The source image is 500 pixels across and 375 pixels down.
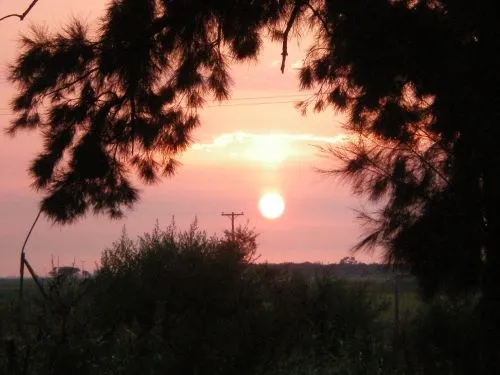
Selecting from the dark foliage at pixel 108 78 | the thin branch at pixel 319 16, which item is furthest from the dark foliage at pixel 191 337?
the thin branch at pixel 319 16

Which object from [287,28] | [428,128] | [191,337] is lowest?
[191,337]

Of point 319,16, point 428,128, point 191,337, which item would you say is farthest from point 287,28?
point 191,337

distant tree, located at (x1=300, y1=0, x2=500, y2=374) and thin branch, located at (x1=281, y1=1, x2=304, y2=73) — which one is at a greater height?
thin branch, located at (x1=281, y1=1, x2=304, y2=73)

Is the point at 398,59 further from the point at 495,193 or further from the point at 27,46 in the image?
the point at 27,46

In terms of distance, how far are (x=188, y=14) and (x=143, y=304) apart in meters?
9.08

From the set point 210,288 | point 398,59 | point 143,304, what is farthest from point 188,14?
point 143,304

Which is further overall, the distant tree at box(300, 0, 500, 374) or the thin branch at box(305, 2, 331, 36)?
the thin branch at box(305, 2, 331, 36)

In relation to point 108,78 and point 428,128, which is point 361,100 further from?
point 108,78

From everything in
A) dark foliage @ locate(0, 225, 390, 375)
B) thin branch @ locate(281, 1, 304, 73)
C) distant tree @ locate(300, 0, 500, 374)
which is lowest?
dark foliage @ locate(0, 225, 390, 375)

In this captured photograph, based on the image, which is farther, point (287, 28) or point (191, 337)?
point (287, 28)

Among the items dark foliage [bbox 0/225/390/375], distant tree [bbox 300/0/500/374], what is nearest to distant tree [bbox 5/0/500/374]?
distant tree [bbox 300/0/500/374]

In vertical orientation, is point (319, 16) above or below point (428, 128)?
above

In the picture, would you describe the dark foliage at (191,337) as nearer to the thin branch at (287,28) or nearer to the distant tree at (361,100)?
the distant tree at (361,100)

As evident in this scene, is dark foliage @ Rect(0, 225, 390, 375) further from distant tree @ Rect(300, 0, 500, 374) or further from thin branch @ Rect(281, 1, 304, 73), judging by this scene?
thin branch @ Rect(281, 1, 304, 73)
